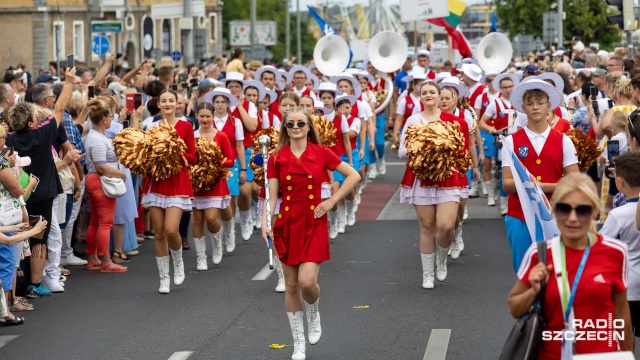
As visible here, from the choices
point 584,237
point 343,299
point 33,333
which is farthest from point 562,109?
point 584,237

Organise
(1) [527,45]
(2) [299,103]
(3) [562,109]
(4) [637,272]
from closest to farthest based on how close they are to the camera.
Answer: (4) [637,272] < (3) [562,109] < (2) [299,103] < (1) [527,45]

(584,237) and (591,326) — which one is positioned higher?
(584,237)

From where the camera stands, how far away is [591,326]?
209 inches

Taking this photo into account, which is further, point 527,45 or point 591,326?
point 527,45

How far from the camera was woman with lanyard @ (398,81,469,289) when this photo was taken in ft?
38.0

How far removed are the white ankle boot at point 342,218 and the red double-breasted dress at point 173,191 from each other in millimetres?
4133

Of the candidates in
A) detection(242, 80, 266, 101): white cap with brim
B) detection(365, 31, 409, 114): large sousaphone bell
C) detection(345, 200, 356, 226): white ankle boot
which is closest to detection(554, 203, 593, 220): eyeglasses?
detection(242, 80, 266, 101): white cap with brim

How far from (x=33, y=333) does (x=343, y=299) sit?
280 cm

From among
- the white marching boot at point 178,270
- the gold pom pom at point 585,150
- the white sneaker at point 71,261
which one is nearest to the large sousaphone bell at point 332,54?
the white sneaker at point 71,261

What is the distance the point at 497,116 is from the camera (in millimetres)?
17484

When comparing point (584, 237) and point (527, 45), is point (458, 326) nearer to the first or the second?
point (584, 237)

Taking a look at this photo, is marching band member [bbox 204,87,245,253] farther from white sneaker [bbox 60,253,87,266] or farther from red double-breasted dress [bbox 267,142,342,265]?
red double-breasted dress [bbox 267,142,342,265]

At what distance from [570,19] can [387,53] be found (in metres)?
35.9

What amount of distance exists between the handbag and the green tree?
183ft
